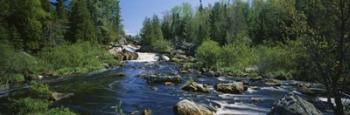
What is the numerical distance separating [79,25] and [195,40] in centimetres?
4172

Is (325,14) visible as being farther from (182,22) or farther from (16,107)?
(182,22)

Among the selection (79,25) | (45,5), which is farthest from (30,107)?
(79,25)

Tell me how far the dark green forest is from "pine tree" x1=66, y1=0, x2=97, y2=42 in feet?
0.61

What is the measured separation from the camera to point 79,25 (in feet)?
217

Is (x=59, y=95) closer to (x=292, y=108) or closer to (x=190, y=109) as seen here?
(x=190, y=109)

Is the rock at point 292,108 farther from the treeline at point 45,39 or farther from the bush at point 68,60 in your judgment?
the bush at point 68,60

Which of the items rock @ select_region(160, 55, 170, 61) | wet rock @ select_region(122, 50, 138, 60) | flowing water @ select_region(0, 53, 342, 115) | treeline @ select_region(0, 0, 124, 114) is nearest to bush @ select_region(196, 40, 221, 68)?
treeline @ select_region(0, 0, 124, 114)

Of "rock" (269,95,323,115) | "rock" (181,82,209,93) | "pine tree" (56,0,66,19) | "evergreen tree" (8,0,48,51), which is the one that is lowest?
"rock" (181,82,209,93)

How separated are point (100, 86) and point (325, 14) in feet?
89.3

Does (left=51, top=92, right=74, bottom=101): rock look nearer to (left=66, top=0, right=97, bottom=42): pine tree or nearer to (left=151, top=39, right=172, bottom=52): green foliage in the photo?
(left=66, top=0, right=97, bottom=42): pine tree

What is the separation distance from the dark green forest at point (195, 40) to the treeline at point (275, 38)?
0.07ft

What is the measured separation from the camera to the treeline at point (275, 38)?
8977 millimetres

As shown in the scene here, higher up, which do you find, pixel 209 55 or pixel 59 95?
pixel 209 55

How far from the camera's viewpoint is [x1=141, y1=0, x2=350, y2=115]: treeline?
29.5ft
